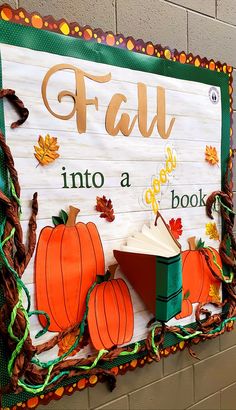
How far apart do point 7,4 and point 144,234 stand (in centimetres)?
61

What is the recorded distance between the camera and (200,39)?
3.95ft

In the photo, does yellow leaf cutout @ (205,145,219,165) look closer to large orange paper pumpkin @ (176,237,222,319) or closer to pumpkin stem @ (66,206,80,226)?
large orange paper pumpkin @ (176,237,222,319)

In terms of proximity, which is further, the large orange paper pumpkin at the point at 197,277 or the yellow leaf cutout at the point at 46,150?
the large orange paper pumpkin at the point at 197,277

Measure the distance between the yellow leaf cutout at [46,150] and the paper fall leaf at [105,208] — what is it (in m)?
0.16

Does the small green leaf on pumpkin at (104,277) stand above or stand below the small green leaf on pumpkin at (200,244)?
below

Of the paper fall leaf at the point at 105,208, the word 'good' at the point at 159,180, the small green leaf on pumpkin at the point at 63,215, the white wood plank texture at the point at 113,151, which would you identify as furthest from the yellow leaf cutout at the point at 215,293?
the small green leaf on pumpkin at the point at 63,215

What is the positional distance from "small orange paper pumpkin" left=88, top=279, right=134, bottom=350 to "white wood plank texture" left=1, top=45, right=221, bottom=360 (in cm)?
3

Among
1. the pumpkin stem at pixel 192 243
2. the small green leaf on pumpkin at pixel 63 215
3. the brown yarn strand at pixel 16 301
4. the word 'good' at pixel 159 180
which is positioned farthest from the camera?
the pumpkin stem at pixel 192 243

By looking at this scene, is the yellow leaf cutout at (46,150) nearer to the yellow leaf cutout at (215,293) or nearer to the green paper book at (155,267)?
the green paper book at (155,267)

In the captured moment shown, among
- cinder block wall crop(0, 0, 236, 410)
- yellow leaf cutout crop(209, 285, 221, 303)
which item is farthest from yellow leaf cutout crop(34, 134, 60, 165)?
yellow leaf cutout crop(209, 285, 221, 303)

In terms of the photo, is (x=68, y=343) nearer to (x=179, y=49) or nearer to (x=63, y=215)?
(x=63, y=215)

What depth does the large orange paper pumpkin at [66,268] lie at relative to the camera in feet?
2.89

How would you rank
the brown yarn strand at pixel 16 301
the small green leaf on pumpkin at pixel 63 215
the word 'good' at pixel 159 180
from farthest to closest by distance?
the word 'good' at pixel 159 180 < the small green leaf on pumpkin at pixel 63 215 < the brown yarn strand at pixel 16 301

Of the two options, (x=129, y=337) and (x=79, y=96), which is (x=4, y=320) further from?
(x=79, y=96)
